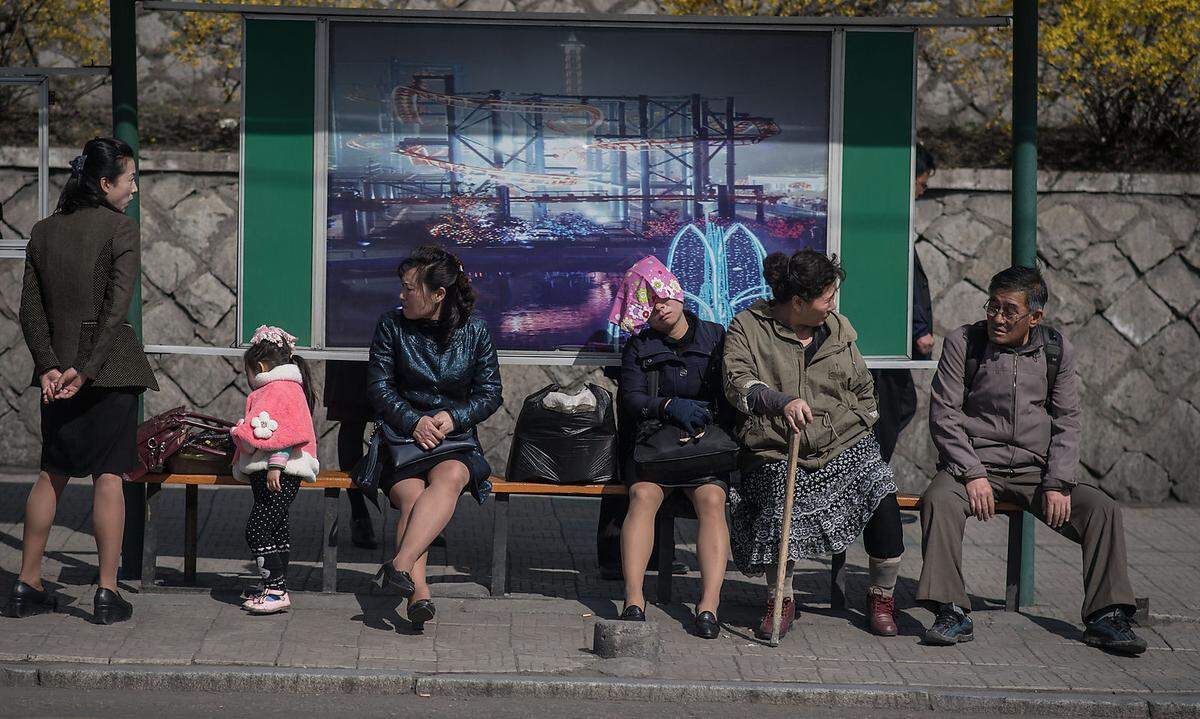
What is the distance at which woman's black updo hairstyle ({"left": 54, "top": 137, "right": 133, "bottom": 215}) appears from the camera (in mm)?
5902

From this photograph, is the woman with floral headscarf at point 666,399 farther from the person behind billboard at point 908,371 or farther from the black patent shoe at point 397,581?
the person behind billboard at point 908,371

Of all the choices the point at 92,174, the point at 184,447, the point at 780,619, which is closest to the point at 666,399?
the point at 780,619

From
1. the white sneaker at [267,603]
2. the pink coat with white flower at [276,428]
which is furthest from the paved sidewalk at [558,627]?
the pink coat with white flower at [276,428]

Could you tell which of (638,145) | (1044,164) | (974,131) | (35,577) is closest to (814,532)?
(638,145)

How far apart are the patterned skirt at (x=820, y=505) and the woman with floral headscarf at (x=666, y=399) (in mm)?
173

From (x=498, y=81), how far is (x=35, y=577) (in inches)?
125

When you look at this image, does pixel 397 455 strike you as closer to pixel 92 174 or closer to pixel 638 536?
pixel 638 536

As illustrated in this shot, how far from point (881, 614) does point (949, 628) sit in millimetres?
306

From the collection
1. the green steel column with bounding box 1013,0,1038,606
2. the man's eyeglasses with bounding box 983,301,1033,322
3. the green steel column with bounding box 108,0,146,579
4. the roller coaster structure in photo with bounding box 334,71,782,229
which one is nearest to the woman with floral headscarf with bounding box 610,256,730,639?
the roller coaster structure in photo with bounding box 334,71,782,229

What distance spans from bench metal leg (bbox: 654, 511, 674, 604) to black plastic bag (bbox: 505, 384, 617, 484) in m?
0.32

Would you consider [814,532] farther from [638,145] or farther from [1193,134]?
[1193,134]

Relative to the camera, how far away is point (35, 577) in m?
5.97

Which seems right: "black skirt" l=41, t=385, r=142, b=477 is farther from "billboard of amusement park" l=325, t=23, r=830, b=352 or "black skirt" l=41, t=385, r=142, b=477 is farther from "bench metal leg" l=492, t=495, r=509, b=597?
"bench metal leg" l=492, t=495, r=509, b=597

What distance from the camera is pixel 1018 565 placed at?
21.5ft
